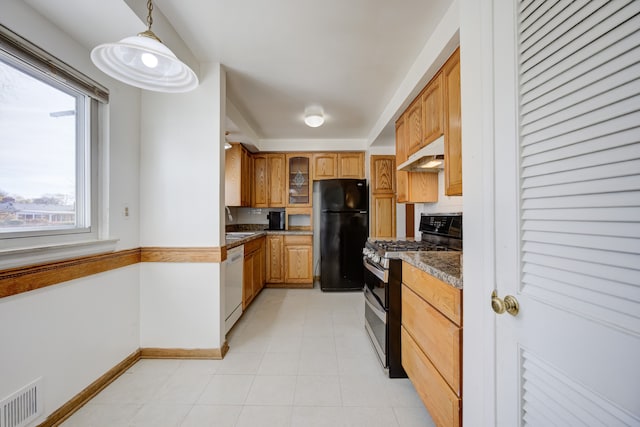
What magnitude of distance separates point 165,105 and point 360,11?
5.18 feet

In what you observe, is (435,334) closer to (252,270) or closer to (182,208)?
(182,208)

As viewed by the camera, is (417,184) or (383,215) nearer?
(417,184)

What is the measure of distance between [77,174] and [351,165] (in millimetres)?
3236

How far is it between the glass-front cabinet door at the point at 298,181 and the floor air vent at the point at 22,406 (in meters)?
3.17

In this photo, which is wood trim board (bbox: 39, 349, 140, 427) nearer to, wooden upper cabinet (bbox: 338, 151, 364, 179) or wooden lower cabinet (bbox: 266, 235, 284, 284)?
wooden lower cabinet (bbox: 266, 235, 284, 284)

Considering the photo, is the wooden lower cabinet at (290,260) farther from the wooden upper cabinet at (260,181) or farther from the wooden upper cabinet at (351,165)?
the wooden upper cabinet at (351,165)

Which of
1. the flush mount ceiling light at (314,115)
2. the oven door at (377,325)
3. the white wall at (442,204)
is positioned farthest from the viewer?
the flush mount ceiling light at (314,115)

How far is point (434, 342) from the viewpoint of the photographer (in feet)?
4.06

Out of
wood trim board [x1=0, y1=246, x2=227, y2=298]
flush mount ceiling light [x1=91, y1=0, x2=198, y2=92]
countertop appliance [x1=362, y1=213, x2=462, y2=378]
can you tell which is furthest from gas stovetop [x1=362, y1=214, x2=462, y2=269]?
flush mount ceiling light [x1=91, y1=0, x2=198, y2=92]

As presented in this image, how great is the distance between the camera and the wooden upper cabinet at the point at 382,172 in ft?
12.4

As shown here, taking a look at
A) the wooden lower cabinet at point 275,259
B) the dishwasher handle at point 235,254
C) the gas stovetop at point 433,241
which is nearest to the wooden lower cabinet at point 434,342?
the gas stovetop at point 433,241

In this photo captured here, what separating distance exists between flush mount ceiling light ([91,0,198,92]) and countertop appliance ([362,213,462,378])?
1.58 meters

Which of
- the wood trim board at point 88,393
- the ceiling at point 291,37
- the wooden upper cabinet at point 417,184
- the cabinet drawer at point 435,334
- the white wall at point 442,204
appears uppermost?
the ceiling at point 291,37

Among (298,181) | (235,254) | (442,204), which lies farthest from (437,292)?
(298,181)
